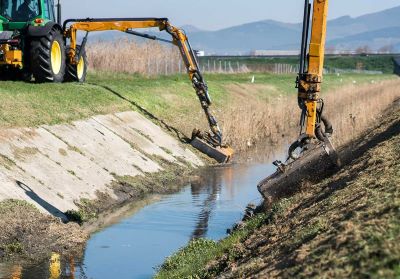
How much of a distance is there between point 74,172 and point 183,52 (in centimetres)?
1088

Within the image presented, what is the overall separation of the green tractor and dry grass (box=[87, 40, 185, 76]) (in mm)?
16596

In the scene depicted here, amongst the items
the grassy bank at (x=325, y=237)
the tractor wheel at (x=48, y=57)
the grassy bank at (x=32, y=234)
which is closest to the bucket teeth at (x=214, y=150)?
the tractor wheel at (x=48, y=57)

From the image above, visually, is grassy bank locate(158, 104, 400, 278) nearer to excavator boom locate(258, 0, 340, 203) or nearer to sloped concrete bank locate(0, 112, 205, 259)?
excavator boom locate(258, 0, 340, 203)

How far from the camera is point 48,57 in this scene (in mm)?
27734

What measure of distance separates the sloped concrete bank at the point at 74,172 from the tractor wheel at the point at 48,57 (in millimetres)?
2287

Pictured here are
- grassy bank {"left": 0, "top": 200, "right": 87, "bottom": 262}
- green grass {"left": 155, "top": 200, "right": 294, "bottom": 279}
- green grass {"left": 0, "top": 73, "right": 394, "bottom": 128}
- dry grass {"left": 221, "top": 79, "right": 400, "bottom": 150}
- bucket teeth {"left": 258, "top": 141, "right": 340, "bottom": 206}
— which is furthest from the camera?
dry grass {"left": 221, "top": 79, "right": 400, "bottom": 150}

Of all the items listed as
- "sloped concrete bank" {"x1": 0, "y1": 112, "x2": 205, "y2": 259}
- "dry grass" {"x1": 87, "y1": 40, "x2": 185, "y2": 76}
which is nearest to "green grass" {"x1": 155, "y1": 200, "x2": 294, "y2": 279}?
"sloped concrete bank" {"x1": 0, "y1": 112, "x2": 205, "y2": 259}

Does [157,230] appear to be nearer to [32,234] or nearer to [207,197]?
→ [32,234]

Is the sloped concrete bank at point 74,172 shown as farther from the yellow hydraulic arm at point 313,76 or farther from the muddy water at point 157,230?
the yellow hydraulic arm at point 313,76

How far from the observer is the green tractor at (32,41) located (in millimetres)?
27016

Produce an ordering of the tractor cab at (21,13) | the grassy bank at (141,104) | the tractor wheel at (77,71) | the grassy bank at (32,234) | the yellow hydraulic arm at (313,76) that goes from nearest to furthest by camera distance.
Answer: the grassy bank at (32,234) → the yellow hydraulic arm at (313,76) → the grassy bank at (141,104) → the tractor cab at (21,13) → the tractor wheel at (77,71)

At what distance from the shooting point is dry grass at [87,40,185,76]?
46.8 metres

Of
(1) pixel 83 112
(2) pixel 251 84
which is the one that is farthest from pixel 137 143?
(2) pixel 251 84

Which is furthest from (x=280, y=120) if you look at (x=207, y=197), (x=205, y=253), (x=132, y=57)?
(x=205, y=253)
